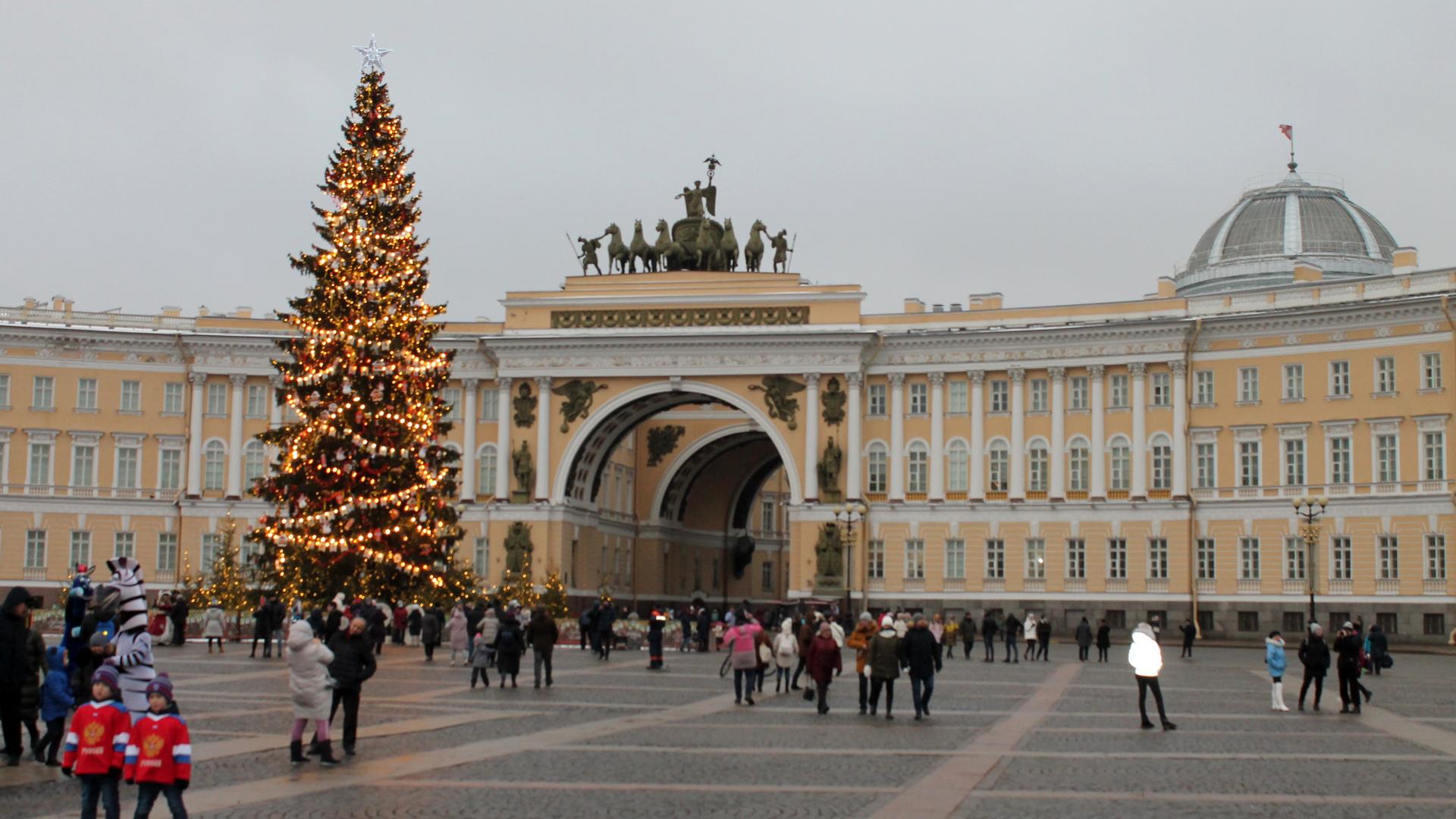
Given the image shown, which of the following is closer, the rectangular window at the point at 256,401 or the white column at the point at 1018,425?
the white column at the point at 1018,425

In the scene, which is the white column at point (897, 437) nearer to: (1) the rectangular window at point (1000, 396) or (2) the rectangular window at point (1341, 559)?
(1) the rectangular window at point (1000, 396)

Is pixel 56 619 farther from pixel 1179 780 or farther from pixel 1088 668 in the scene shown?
pixel 1179 780

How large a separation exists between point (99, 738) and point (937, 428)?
198ft

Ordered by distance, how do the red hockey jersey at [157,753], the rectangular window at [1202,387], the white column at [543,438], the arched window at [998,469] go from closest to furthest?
the red hockey jersey at [157,753], the rectangular window at [1202,387], the arched window at [998,469], the white column at [543,438]

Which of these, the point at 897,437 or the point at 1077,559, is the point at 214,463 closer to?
the point at 897,437

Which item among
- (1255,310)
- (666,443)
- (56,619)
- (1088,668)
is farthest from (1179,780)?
(666,443)

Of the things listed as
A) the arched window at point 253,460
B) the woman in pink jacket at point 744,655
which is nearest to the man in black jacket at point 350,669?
the woman in pink jacket at point 744,655

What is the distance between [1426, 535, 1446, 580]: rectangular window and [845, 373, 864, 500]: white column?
21784mm

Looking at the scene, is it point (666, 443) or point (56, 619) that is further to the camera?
point (666, 443)

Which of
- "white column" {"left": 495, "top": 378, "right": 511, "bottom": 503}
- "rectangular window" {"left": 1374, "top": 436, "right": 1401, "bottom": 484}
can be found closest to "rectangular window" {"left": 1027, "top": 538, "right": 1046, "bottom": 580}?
"rectangular window" {"left": 1374, "top": 436, "right": 1401, "bottom": 484}

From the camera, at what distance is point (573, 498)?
76062 mm

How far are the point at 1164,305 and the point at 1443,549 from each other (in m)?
14.0

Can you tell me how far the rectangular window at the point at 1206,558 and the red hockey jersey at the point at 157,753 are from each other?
59.1 m

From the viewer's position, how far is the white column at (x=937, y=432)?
72.4 meters
